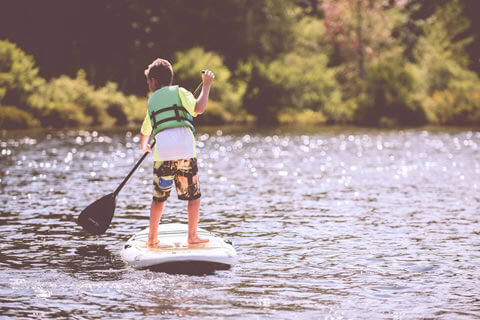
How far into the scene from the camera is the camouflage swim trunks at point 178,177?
1068 centimetres

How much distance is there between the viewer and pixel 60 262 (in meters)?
11.4

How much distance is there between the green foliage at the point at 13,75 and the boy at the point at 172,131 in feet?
132

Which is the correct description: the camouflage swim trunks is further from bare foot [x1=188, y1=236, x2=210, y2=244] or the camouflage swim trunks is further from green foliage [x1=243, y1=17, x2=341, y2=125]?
green foliage [x1=243, y1=17, x2=341, y2=125]

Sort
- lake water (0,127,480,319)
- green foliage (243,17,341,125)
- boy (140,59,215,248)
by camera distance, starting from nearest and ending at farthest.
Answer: lake water (0,127,480,319) → boy (140,59,215,248) → green foliage (243,17,341,125)

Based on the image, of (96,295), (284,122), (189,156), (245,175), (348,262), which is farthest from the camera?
(284,122)

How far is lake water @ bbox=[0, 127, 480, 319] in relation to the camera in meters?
9.05

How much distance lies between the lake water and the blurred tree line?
80.8ft

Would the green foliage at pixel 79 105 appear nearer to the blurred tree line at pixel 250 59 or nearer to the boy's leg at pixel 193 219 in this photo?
the blurred tree line at pixel 250 59

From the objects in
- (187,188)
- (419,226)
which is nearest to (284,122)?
(419,226)

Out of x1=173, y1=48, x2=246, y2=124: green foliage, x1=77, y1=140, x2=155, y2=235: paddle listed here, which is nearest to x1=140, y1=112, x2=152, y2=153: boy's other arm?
x1=77, y1=140, x2=155, y2=235: paddle

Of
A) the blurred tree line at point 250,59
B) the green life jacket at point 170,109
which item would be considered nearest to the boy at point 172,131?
the green life jacket at point 170,109

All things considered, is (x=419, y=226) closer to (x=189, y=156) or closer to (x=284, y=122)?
(x=189, y=156)

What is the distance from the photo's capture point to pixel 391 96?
5578 centimetres

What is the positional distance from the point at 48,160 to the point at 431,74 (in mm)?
34646
